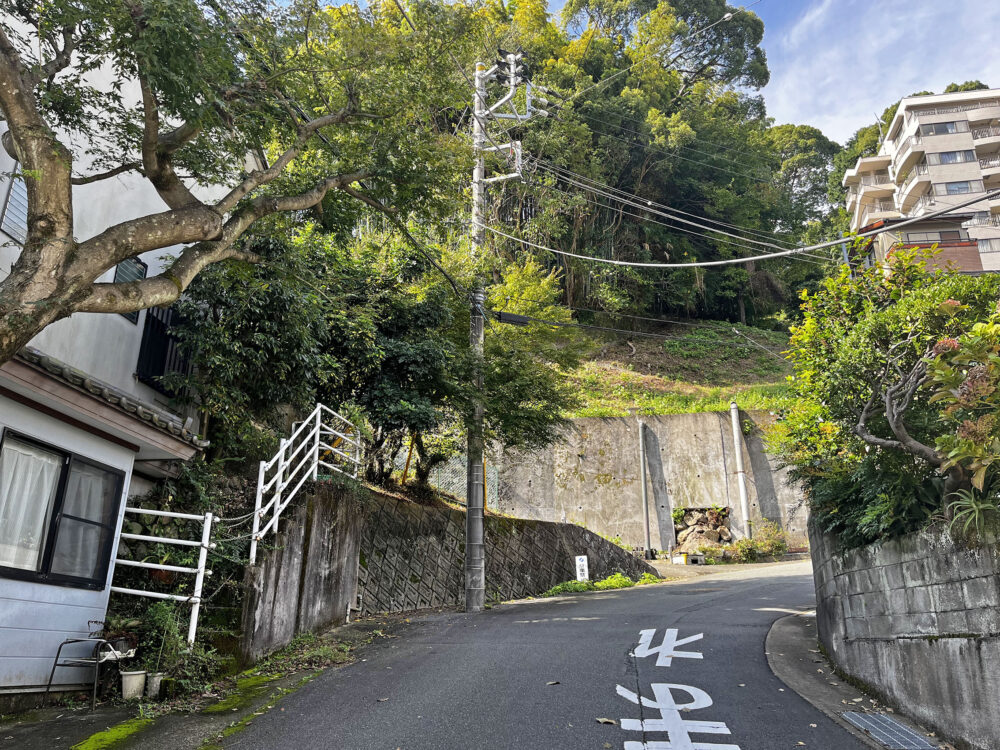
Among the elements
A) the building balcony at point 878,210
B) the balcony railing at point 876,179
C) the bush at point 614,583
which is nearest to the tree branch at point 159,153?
the bush at point 614,583

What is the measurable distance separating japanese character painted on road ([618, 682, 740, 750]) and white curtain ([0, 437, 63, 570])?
5.70 m

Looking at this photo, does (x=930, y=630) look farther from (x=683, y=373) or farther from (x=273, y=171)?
(x=683, y=373)

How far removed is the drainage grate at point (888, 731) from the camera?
5.40 metres


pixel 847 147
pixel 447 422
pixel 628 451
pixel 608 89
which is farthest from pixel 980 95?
pixel 447 422

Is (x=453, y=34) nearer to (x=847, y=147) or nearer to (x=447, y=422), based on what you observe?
(x=447, y=422)

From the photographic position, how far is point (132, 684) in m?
6.41

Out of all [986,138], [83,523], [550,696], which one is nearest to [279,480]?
[83,523]

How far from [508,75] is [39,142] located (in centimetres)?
1585

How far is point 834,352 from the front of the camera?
24.9 ft

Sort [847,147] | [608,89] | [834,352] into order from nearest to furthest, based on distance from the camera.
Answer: [834,352]
[608,89]
[847,147]

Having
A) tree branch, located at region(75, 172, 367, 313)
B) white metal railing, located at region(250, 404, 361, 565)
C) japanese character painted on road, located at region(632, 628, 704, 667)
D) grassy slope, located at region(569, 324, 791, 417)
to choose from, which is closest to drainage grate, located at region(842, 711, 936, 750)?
japanese character painted on road, located at region(632, 628, 704, 667)

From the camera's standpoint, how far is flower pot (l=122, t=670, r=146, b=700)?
639 cm

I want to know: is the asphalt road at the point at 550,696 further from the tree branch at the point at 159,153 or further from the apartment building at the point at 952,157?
the apartment building at the point at 952,157

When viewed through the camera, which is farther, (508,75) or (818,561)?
(508,75)
